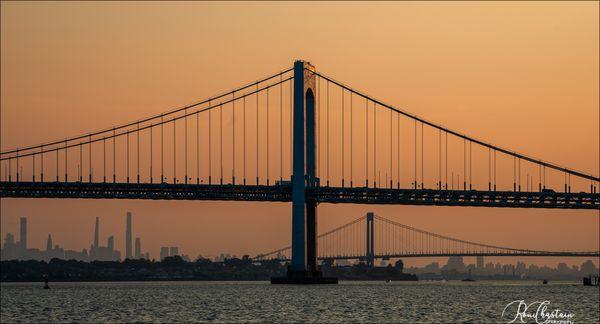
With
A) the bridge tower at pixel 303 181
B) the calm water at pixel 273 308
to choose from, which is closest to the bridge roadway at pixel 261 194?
the bridge tower at pixel 303 181

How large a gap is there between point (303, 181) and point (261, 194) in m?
5.61

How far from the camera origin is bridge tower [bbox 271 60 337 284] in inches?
4569

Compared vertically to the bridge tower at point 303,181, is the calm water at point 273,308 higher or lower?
lower

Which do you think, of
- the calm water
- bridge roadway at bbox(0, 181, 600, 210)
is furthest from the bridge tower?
the calm water

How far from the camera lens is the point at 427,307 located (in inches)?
3428

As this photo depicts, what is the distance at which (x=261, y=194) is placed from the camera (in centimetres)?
12075

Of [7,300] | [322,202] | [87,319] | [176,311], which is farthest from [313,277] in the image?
[87,319]

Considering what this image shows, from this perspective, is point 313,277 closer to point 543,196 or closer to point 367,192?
point 367,192

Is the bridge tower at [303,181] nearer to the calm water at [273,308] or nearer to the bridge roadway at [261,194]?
the bridge roadway at [261,194]

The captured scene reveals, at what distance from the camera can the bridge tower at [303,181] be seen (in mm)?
116062

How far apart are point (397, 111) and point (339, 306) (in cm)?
4392

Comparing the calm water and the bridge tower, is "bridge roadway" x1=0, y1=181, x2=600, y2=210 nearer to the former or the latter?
the bridge tower

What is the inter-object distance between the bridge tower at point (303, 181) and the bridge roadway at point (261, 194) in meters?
1.65

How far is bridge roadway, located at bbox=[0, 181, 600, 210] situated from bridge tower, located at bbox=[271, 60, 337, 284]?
1647 mm
